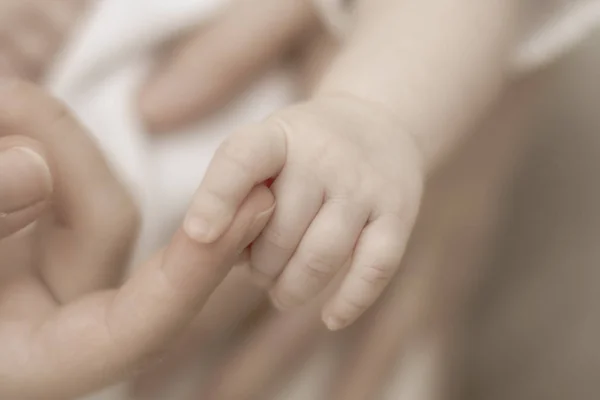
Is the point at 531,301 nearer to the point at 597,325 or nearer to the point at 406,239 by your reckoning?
the point at 597,325

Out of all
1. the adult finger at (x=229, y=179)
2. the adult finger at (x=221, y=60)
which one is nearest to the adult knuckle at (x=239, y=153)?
the adult finger at (x=229, y=179)

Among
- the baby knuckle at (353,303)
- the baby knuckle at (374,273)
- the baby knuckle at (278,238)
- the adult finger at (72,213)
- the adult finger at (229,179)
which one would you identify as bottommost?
the baby knuckle at (353,303)

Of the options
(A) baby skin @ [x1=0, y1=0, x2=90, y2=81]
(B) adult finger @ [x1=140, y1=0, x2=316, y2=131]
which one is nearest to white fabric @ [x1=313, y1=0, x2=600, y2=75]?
(B) adult finger @ [x1=140, y1=0, x2=316, y2=131]

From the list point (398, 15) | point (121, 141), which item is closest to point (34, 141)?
point (121, 141)

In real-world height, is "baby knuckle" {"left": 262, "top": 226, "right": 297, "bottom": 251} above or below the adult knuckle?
below

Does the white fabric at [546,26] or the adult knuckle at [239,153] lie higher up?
the white fabric at [546,26]

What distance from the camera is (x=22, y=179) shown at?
233mm

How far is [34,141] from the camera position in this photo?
249 millimetres

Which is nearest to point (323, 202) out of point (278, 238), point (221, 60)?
point (278, 238)

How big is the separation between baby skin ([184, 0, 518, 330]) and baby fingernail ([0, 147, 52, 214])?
0.07 metres

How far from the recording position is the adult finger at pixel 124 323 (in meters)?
0.22

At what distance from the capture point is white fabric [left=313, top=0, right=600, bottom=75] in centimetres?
36

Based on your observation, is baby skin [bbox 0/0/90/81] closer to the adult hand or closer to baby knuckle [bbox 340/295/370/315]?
the adult hand

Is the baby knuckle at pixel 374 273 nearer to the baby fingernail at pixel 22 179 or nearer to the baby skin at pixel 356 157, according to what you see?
the baby skin at pixel 356 157
